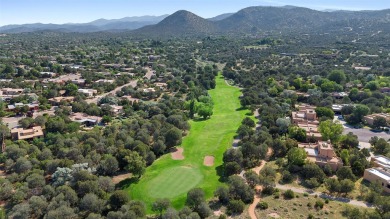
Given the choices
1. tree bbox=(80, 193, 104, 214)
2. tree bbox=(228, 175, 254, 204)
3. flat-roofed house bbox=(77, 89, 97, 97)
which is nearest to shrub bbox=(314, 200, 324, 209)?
tree bbox=(228, 175, 254, 204)

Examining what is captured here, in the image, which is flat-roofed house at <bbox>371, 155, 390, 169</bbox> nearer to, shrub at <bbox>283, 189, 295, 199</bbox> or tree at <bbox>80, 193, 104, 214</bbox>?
shrub at <bbox>283, 189, 295, 199</bbox>

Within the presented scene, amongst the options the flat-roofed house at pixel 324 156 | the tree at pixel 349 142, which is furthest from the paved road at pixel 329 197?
the tree at pixel 349 142

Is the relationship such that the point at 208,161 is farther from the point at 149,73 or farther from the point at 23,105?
the point at 149,73

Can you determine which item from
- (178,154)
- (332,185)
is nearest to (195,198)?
(332,185)

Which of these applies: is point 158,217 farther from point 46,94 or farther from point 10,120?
point 46,94

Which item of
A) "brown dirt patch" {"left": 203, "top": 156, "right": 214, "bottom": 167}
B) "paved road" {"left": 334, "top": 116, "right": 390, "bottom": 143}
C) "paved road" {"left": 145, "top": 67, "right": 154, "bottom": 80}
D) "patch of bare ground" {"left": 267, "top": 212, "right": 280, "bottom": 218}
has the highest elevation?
"paved road" {"left": 145, "top": 67, "right": 154, "bottom": 80}

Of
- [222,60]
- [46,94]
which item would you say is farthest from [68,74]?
[222,60]

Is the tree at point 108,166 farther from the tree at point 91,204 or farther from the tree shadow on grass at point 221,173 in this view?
the tree shadow on grass at point 221,173
